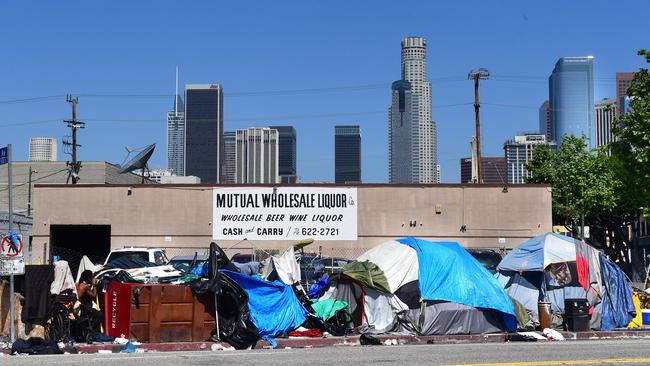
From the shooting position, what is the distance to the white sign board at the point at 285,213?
1436 inches

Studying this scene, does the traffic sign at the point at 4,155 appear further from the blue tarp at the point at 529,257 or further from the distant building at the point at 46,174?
the distant building at the point at 46,174

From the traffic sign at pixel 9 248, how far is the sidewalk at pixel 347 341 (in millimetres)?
2237

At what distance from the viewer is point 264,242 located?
120 feet

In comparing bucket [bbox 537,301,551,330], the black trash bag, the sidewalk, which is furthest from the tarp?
the black trash bag

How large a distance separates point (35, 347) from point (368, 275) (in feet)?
23.9

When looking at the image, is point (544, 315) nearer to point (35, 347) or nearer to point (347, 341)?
point (347, 341)

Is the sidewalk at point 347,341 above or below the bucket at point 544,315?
below

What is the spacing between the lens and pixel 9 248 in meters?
16.1

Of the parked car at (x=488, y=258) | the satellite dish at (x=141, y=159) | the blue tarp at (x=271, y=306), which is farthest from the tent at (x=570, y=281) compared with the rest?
the satellite dish at (x=141, y=159)

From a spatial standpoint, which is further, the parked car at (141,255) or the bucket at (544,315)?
the parked car at (141,255)

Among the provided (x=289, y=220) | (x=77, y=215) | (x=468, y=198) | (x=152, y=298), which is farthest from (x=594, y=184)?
(x=152, y=298)

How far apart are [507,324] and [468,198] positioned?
1826 cm

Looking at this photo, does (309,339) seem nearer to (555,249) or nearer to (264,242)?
(555,249)

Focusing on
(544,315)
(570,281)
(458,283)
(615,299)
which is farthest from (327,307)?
(615,299)
